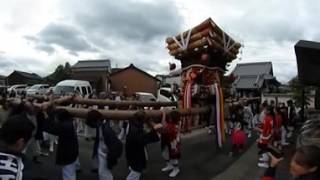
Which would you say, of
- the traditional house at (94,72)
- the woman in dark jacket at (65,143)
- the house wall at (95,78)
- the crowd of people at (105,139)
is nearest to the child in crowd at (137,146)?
the crowd of people at (105,139)

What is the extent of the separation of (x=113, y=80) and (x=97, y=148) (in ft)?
141

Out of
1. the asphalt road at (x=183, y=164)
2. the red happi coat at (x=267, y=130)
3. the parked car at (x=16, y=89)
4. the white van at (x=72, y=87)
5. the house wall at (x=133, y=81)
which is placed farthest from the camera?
the house wall at (x=133, y=81)

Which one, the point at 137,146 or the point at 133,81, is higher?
the point at 133,81

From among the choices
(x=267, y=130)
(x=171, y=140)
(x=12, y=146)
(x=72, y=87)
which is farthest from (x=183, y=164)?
(x=72, y=87)

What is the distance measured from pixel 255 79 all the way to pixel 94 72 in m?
19.3

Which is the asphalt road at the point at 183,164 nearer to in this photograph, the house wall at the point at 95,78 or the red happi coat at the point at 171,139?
the red happi coat at the point at 171,139

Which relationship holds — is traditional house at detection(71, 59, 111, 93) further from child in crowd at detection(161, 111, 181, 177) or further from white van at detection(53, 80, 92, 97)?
child in crowd at detection(161, 111, 181, 177)

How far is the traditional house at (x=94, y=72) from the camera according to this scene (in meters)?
47.2

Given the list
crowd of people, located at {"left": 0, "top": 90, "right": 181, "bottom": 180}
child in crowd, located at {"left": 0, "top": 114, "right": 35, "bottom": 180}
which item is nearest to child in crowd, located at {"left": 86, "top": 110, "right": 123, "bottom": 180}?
crowd of people, located at {"left": 0, "top": 90, "right": 181, "bottom": 180}

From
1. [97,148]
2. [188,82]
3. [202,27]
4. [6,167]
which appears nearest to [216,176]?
[97,148]

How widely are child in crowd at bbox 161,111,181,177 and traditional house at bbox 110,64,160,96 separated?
40.3 metres

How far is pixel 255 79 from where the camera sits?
40094 millimetres

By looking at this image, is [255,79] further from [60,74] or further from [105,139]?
[105,139]

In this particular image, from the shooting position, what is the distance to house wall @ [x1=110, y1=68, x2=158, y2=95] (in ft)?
164
